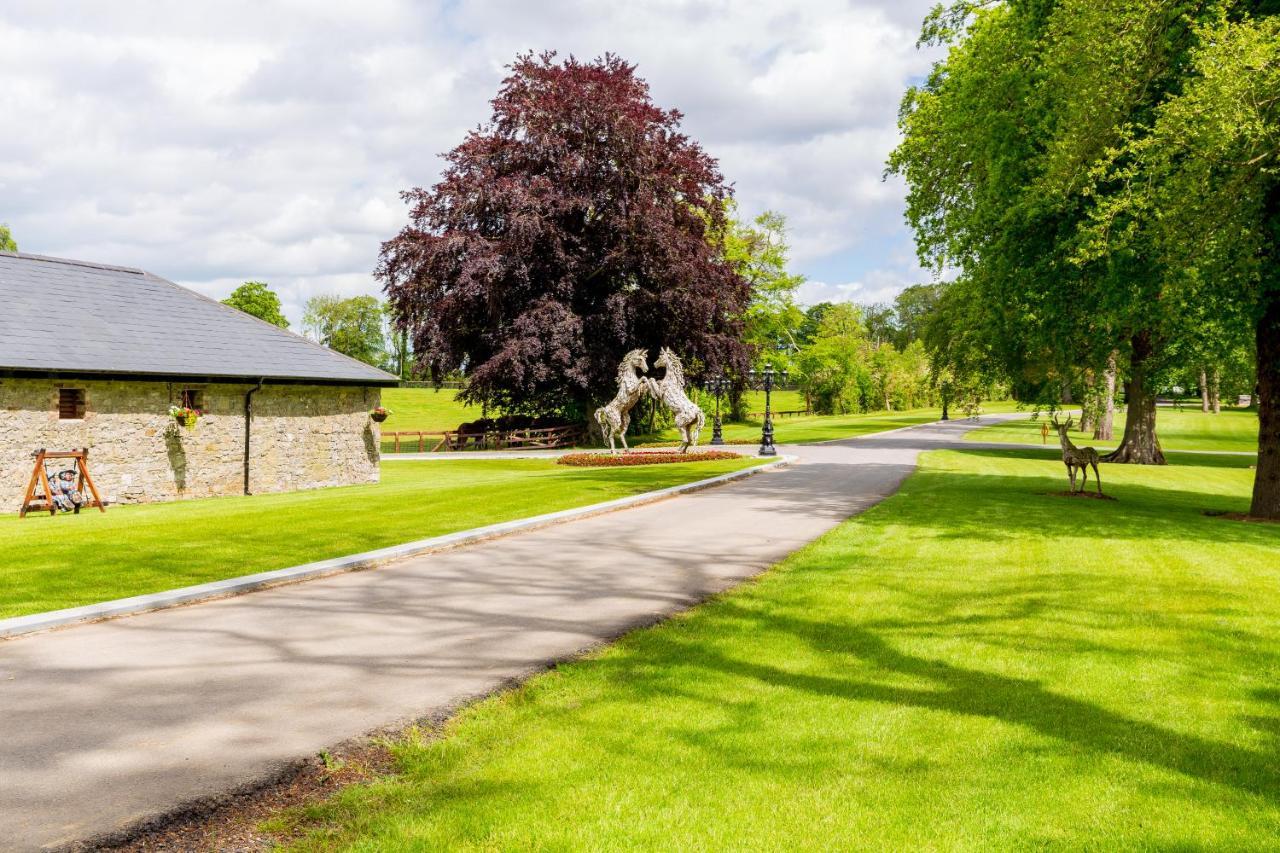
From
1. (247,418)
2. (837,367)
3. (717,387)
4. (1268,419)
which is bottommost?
(247,418)

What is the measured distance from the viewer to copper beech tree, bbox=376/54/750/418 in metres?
33.9

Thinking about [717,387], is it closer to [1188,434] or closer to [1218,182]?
[1218,182]

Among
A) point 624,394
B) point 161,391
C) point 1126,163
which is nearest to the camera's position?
point 1126,163

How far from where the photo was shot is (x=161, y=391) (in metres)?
19.2

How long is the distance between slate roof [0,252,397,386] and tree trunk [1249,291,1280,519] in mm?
20764

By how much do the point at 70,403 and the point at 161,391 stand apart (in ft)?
6.04

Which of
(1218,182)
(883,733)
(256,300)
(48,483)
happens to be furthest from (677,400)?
(256,300)

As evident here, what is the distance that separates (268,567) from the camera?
32.9 ft

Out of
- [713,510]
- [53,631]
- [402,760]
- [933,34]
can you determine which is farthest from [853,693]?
[933,34]

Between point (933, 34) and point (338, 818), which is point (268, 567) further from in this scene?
point (933, 34)

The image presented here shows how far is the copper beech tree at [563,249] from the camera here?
33938 mm

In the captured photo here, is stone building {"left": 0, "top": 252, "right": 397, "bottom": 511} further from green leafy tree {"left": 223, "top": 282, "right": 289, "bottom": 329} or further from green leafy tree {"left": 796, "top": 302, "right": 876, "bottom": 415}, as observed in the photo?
green leafy tree {"left": 223, "top": 282, "right": 289, "bottom": 329}

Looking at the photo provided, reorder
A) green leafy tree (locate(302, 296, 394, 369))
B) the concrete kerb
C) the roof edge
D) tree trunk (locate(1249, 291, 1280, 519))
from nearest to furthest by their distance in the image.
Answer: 1. the concrete kerb
2. tree trunk (locate(1249, 291, 1280, 519))
3. the roof edge
4. green leafy tree (locate(302, 296, 394, 369))

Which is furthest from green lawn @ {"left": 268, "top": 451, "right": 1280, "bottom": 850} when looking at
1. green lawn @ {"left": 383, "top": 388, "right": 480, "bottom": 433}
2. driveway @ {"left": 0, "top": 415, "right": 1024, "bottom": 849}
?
green lawn @ {"left": 383, "top": 388, "right": 480, "bottom": 433}
